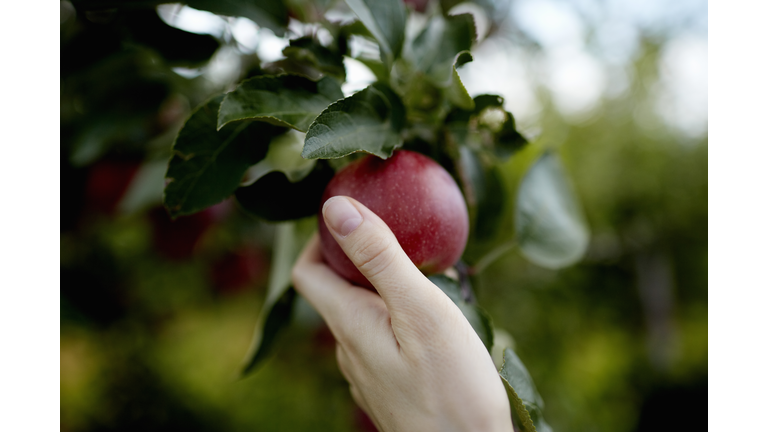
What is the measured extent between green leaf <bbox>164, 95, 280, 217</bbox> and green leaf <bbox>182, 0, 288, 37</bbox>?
118 mm

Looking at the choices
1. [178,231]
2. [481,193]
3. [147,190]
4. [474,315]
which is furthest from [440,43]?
[178,231]

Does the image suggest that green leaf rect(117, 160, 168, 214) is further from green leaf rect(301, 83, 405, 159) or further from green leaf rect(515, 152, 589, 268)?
green leaf rect(515, 152, 589, 268)

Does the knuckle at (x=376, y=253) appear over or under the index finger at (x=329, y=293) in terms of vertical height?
over

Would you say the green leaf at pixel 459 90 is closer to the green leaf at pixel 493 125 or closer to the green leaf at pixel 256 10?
the green leaf at pixel 493 125

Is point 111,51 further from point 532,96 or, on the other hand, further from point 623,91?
point 623,91

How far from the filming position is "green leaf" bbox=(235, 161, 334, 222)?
0.40 meters

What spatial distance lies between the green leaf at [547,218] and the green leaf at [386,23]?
0.26 meters

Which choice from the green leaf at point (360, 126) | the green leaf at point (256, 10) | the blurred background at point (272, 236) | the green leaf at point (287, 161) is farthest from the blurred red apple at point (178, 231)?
the green leaf at point (360, 126)

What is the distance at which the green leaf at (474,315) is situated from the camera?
380 mm

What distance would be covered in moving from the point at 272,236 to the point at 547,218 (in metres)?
0.70

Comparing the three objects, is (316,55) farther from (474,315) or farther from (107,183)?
(107,183)

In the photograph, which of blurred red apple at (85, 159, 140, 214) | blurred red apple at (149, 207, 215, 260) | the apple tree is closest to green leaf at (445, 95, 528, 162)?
the apple tree

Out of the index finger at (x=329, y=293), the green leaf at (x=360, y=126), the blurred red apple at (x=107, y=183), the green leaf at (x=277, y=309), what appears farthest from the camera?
the blurred red apple at (x=107, y=183)

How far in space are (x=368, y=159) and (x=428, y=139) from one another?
0.36 ft
